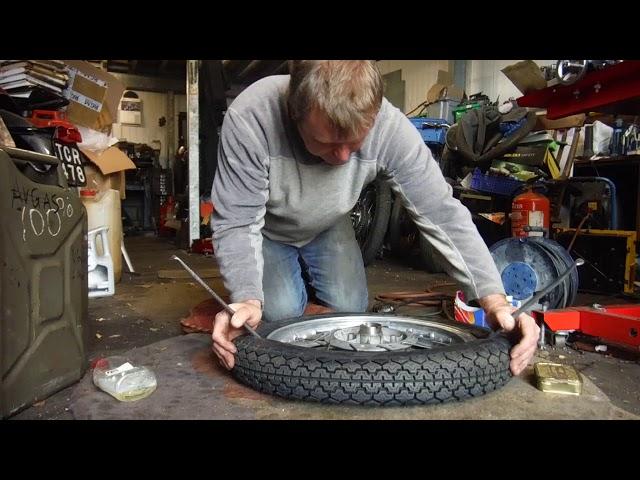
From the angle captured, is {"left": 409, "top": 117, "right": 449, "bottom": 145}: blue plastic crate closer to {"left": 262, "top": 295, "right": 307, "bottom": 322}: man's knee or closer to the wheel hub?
{"left": 262, "top": 295, "right": 307, "bottom": 322}: man's knee

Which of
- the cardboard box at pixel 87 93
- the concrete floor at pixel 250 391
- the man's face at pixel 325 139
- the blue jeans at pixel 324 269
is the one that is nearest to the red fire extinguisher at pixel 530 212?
the concrete floor at pixel 250 391

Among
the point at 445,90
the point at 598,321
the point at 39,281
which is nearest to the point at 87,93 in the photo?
the point at 39,281

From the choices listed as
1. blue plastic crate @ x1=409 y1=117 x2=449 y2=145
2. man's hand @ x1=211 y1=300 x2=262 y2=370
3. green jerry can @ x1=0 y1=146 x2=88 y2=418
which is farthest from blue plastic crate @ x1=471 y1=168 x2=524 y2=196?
green jerry can @ x1=0 y1=146 x2=88 y2=418

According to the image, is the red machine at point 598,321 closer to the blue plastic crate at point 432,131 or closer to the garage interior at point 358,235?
the garage interior at point 358,235

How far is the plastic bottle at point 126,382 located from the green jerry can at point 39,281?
0.09 metres

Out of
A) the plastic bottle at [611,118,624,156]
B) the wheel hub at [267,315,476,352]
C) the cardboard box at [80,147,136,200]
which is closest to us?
the wheel hub at [267,315,476,352]

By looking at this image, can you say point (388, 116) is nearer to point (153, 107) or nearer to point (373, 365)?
point (373, 365)

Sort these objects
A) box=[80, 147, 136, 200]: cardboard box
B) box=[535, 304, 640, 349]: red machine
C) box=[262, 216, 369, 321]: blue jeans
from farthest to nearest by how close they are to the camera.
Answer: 1. box=[80, 147, 136, 200]: cardboard box
2. box=[262, 216, 369, 321]: blue jeans
3. box=[535, 304, 640, 349]: red machine

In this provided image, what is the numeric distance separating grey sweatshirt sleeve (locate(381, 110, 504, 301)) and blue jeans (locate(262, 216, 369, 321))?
0.49m

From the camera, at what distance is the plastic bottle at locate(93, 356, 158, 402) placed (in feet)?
3.46

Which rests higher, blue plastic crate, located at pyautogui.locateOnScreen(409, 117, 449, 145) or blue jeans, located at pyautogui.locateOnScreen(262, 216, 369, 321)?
blue plastic crate, located at pyautogui.locateOnScreen(409, 117, 449, 145)

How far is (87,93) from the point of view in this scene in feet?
10.5

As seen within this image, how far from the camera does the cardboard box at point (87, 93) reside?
3131 mm

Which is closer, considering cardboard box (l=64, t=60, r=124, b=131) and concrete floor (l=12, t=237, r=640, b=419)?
concrete floor (l=12, t=237, r=640, b=419)
